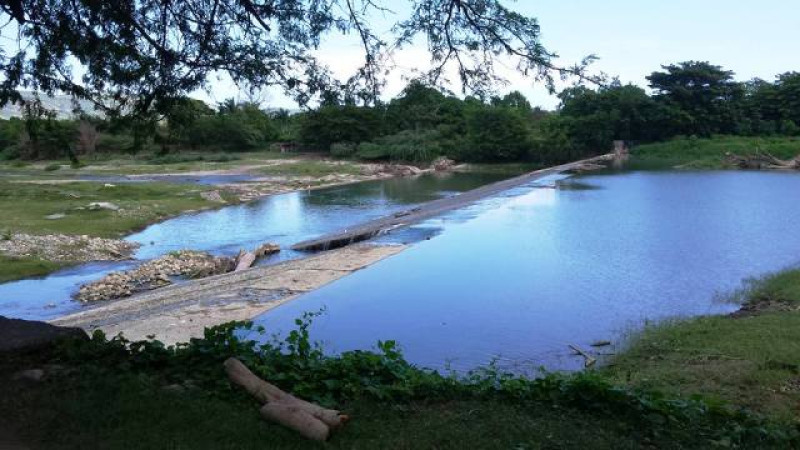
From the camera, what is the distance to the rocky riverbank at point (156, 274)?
68.1ft

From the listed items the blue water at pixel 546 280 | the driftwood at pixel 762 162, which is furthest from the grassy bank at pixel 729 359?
the driftwood at pixel 762 162

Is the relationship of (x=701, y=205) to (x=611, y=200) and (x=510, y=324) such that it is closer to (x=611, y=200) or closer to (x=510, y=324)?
(x=611, y=200)

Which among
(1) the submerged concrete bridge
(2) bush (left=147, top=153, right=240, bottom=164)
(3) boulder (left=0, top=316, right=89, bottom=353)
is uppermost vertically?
(3) boulder (left=0, top=316, right=89, bottom=353)

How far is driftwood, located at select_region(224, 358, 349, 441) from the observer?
511 centimetres

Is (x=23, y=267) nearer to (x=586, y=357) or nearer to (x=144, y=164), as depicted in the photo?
(x=586, y=357)

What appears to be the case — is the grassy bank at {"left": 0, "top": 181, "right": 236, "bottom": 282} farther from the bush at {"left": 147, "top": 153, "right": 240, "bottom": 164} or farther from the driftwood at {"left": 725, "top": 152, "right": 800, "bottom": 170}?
the driftwood at {"left": 725, "top": 152, "right": 800, "bottom": 170}

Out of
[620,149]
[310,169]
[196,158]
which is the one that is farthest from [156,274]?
[620,149]

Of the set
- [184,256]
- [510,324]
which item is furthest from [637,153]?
[510,324]

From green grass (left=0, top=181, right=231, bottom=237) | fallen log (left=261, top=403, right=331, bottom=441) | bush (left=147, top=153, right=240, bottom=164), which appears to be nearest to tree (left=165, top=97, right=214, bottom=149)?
fallen log (left=261, top=403, right=331, bottom=441)

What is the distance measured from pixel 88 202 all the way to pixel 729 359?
3577 centimetres

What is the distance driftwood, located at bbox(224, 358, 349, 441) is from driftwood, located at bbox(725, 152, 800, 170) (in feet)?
192

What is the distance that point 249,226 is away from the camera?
3553 cm

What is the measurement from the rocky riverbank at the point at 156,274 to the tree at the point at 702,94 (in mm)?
58765

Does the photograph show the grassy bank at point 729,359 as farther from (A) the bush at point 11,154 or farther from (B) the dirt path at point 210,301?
(A) the bush at point 11,154
